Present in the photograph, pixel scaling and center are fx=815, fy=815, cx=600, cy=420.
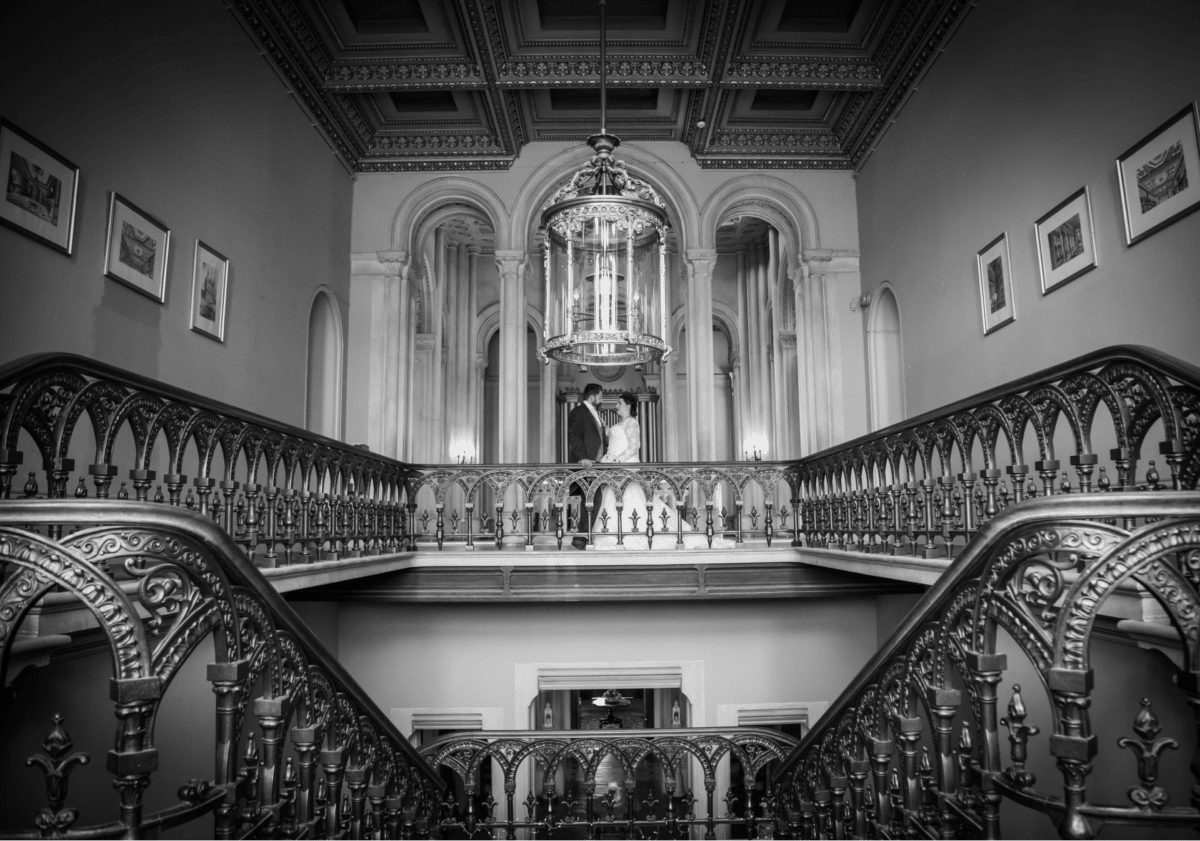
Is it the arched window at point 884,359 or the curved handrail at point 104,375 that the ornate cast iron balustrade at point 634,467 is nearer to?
the curved handrail at point 104,375

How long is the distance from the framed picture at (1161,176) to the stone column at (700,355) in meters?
5.81

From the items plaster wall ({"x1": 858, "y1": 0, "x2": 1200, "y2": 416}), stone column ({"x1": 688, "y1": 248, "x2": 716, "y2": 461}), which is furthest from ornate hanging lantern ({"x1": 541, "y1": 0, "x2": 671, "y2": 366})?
plaster wall ({"x1": 858, "y1": 0, "x2": 1200, "y2": 416})

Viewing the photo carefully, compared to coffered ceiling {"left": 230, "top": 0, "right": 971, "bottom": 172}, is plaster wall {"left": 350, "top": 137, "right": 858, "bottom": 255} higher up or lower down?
lower down

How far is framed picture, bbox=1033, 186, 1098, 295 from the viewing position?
20.5 ft

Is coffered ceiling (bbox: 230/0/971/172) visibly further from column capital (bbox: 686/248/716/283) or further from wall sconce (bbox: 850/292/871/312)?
wall sconce (bbox: 850/292/871/312)

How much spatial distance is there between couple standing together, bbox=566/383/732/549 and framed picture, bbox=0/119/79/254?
4910 millimetres

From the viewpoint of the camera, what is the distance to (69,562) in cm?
206

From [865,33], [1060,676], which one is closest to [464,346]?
[865,33]

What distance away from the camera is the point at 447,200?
1166 centimetres

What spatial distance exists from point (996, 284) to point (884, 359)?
3.31 m

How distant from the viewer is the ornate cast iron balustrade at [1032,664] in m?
2.06

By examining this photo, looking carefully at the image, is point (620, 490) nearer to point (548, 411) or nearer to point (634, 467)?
point (634, 467)

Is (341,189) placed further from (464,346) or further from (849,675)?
(849,675)

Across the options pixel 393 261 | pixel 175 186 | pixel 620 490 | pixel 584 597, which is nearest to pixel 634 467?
pixel 620 490
